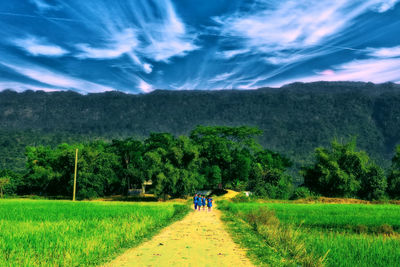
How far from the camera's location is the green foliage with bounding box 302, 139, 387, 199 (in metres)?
50.3

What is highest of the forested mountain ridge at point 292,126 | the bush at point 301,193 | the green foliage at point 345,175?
the forested mountain ridge at point 292,126

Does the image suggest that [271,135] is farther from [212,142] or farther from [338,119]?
[212,142]

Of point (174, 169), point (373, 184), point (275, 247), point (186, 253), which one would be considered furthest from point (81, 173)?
point (373, 184)

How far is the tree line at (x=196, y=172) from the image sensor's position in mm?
44719

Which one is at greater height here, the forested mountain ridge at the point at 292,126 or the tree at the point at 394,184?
the forested mountain ridge at the point at 292,126

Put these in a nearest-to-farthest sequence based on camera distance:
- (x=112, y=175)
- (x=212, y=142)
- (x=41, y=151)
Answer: (x=112, y=175) → (x=212, y=142) → (x=41, y=151)

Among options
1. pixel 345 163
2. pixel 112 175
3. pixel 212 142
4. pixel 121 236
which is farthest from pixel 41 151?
pixel 121 236

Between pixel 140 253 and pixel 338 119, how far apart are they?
184490 mm

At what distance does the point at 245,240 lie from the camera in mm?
11586

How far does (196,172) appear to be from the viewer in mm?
45625

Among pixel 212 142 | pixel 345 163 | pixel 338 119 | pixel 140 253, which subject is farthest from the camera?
pixel 338 119

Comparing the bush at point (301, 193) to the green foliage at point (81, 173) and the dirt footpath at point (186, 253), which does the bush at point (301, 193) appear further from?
the dirt footpath at point (186, 253)

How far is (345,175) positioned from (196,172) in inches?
940

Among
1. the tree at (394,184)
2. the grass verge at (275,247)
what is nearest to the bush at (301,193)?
the tree at (394,184)
